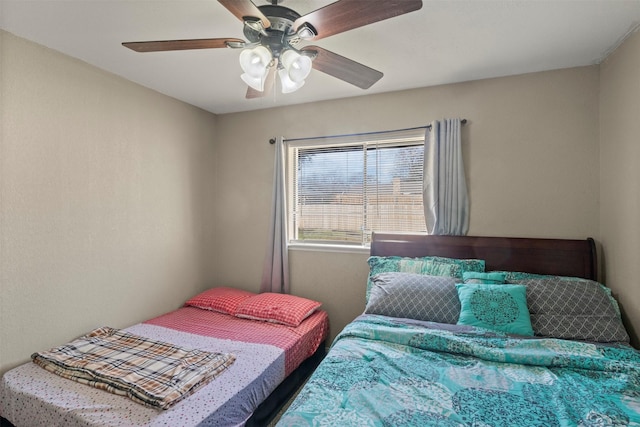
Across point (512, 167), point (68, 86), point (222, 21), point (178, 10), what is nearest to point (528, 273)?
point (512, 167)

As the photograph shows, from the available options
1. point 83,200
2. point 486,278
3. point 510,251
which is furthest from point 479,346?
point 83,200

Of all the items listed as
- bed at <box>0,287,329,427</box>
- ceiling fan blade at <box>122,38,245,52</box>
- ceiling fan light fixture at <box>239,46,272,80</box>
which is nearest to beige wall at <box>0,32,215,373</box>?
bed at <box>0,287,329,427</box>

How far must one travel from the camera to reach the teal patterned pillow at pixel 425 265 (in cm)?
236

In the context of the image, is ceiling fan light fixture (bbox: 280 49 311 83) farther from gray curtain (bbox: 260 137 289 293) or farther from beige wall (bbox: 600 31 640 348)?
beige wall (bbox: 600 31 640 348)

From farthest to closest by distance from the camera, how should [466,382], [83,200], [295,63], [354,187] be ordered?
[354,187] → [83,200] → [295,63] → [466,382]

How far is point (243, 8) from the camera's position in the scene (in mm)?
1181

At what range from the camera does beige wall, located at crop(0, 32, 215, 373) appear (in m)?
1.88

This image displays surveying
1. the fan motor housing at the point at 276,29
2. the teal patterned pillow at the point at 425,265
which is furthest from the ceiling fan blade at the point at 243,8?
the teal patterned pillow at the point at 425,265

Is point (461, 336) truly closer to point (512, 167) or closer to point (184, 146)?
point (512, 167)

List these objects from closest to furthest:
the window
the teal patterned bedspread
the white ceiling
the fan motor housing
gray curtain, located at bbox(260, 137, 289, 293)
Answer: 1. the teal patterned bedspread
2. the fan motor housing
3. the white ceiling
4. the window
5. gray curtain, located at bbox(260, 137, 289, 293)

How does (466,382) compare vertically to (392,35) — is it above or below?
below

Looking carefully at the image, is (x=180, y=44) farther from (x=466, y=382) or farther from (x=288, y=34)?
(x=466, y=382)

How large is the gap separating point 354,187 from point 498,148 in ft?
4.19

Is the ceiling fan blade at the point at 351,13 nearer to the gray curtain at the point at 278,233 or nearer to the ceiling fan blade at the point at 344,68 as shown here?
the ceiling fan blade at the point at 344,68
